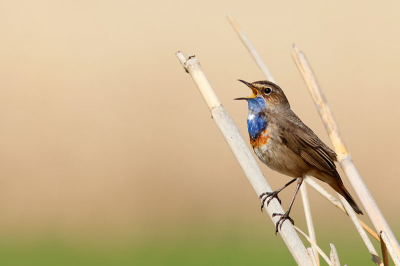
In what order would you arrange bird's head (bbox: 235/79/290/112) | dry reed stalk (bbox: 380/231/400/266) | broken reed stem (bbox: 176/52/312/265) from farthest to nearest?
bird's head (bbox: 235/79/290/112) < broken reed stem (bbox: 176/52/312/265) < dry reed stalk (bbox: 380/231/400/266)

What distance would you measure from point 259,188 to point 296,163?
2.94 feet

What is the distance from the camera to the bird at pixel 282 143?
304cm

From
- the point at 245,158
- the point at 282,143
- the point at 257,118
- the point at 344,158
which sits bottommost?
the point at 344,158

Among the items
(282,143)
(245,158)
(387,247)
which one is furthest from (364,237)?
(282,143)

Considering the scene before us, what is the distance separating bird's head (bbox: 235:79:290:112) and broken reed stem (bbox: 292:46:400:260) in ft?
0.88

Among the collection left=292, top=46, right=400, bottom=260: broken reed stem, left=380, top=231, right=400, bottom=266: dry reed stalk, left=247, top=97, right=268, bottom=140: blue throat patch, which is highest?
left=247, top=97, right=268, bottom=140: blue throat patch

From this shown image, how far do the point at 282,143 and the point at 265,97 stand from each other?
0.29 metres

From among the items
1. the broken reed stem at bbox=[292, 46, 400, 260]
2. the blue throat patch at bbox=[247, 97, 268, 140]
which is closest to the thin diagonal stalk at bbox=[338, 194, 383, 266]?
the broken reed stem at bbox=[292, 46, 400, 260]

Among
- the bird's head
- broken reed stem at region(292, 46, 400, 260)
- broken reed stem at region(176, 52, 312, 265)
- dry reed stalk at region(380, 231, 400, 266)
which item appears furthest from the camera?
the bird's head

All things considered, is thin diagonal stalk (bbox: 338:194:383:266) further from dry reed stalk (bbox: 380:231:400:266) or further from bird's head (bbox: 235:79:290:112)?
bird's head (bbox: 235:79:290:112)

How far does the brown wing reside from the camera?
305 centimetres

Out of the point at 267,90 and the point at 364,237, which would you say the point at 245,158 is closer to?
the point at 364,237

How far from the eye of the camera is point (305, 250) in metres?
2.01

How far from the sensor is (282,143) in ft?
10.1
